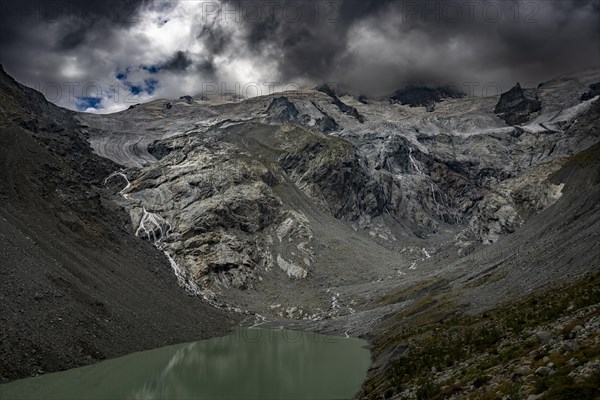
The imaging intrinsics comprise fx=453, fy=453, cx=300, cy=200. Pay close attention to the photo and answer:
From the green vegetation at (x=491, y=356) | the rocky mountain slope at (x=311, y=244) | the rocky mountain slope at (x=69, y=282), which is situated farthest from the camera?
the rocky mountain slope at (x=311, y=244)

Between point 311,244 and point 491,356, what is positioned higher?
point 311,244

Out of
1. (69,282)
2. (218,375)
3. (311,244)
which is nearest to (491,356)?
(218,375)

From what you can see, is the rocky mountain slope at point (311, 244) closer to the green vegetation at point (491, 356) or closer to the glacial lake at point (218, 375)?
the green vegetation at point (491, 356)

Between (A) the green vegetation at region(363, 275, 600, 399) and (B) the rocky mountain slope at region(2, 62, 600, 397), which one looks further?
(B) the rocky mountain slope at region(2, 62, 600, 397)

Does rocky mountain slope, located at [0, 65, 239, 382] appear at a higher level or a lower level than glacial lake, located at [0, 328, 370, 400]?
higher

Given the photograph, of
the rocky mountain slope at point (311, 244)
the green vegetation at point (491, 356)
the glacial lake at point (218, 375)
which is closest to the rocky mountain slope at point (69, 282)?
the rocky mountain slope at point (311, 244)

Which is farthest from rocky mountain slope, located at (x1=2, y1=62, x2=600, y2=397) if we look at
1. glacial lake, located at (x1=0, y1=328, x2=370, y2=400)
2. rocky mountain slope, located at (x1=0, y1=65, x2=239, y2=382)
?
glacial lake, located at (x1=0, y1=328, x2=370, y2=400)

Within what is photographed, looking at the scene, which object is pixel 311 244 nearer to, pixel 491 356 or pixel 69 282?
pixel 69 282

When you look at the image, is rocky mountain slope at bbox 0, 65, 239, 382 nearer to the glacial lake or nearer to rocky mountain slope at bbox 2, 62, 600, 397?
rocky mountain slope at bbox 2, 62, 600, 397
